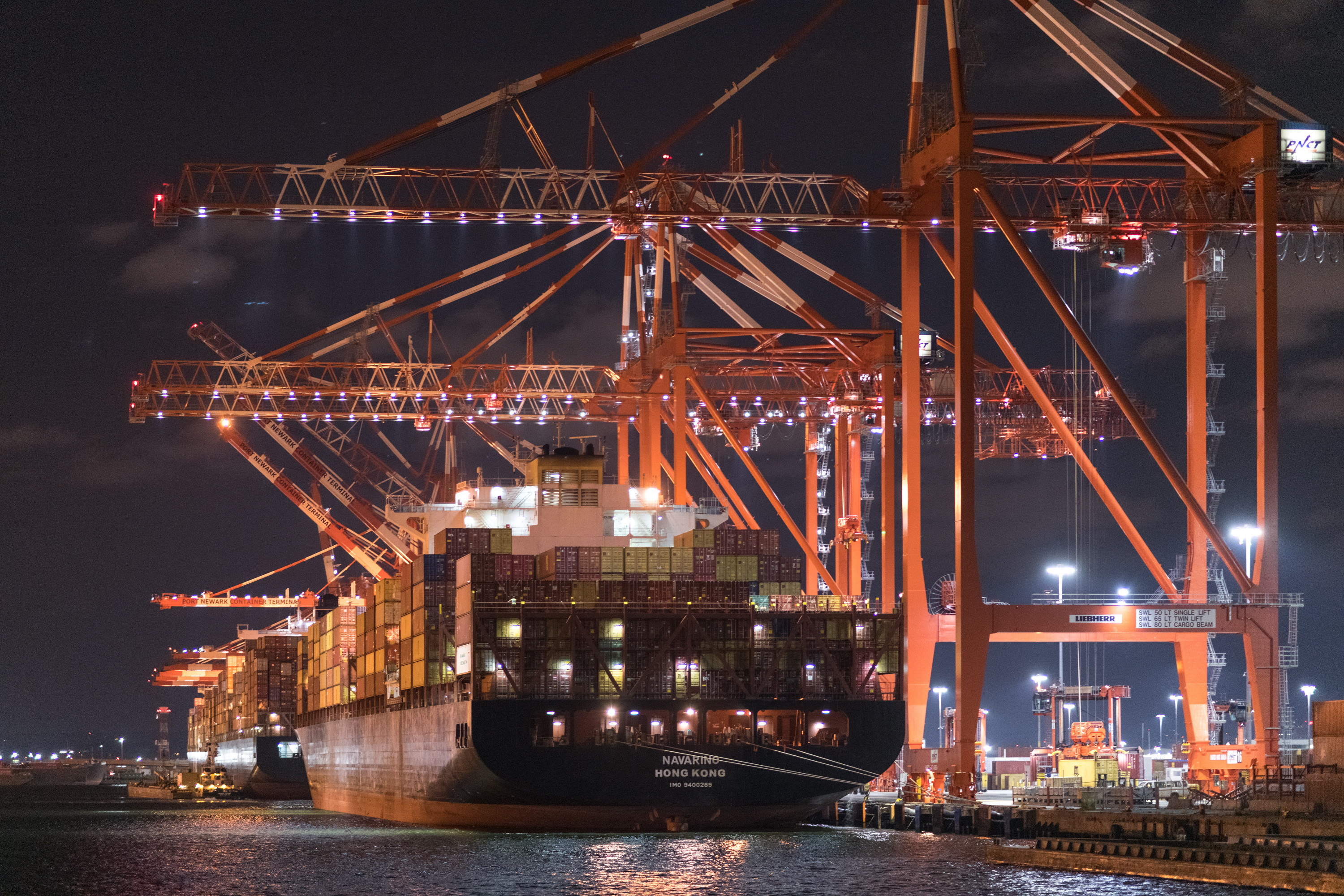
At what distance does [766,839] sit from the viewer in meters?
42.6

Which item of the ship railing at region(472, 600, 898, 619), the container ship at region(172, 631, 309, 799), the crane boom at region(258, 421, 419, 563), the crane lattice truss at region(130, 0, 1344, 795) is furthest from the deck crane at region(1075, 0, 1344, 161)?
the container ship at region(172, 631, 309, 799)

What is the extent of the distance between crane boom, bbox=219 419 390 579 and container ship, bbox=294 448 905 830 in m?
36.6

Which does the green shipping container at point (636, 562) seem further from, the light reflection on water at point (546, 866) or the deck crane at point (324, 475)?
the deck crane at point (324, 475)

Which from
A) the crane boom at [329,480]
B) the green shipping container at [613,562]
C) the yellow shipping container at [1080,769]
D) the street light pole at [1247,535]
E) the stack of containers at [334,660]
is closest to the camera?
the green shipping container at [613,562]

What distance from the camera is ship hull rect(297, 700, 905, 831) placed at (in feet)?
137

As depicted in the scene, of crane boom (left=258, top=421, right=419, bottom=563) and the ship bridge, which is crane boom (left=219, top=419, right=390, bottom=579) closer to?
crane boom (left=258, top=421, right=419, bottom=563)

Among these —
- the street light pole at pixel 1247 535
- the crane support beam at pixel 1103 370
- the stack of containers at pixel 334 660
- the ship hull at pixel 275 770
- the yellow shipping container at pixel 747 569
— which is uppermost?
the crane support beam at pixel 1103 370

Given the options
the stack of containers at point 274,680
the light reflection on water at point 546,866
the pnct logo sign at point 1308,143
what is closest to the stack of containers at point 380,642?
the light reflection on water at point 546,866

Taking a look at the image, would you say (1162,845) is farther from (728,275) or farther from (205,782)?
(205,782)

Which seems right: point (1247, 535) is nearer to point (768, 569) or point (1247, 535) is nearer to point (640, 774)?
point (768, 569)

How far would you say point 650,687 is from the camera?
4253cm

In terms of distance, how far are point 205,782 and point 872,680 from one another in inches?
2686

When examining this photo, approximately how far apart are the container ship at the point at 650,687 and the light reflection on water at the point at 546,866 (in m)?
1.21

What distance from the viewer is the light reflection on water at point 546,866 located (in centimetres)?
3234
